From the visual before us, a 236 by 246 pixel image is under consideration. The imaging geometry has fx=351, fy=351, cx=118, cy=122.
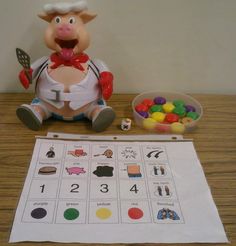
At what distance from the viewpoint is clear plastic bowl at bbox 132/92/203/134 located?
74cm

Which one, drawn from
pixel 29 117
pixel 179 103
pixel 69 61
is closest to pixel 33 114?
pixel 29 117

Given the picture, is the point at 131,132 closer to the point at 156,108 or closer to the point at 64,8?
the point at 156,108

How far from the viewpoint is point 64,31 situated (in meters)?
0.66

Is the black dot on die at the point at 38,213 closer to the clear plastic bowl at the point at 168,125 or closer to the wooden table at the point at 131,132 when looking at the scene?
the wooden table at the point at 131,132

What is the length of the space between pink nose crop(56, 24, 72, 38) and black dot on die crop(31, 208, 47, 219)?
0.32 metres

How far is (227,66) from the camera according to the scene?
33.9 inches

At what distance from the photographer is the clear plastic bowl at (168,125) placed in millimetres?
743

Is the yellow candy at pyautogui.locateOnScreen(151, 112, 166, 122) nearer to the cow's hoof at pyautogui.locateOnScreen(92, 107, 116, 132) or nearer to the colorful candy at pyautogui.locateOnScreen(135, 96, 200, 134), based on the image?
the colorful candy at pyautogui.locateOnScreen(135, 96, 200, 134)

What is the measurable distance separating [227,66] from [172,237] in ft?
1.65

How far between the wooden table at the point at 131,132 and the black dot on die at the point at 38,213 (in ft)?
0.10

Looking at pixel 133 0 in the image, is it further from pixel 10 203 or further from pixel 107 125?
pixel 10 203

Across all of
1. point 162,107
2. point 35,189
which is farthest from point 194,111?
point 35,189

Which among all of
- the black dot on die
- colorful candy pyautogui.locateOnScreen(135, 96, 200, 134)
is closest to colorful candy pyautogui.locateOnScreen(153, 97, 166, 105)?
colorful candy pyautogui.locateOnScreen(135, 96, 200, 134)

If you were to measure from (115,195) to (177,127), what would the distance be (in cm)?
24
